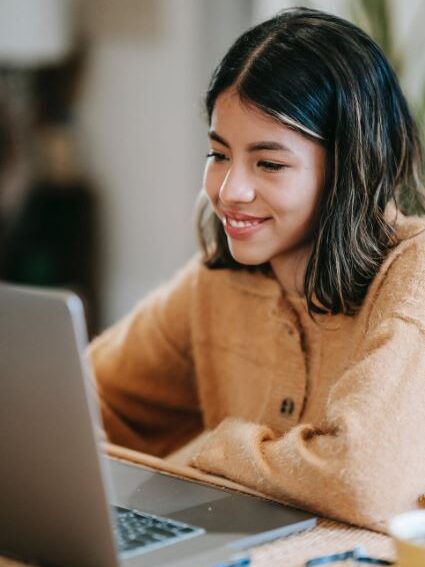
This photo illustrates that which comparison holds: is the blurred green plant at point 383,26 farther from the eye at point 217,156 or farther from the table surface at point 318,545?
the table surface at point 318,545

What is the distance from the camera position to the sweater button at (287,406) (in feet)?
4.70

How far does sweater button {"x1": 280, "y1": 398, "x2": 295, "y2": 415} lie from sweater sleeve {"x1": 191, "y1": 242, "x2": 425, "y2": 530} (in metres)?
0.20

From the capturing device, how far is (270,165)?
133 cm

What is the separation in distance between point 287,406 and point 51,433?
23.9 inches

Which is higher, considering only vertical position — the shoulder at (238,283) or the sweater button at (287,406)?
the shoulder at (238,283)

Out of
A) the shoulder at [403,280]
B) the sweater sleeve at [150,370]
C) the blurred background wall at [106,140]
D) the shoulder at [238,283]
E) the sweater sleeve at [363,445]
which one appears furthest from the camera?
the blurred background wall at [106,140]

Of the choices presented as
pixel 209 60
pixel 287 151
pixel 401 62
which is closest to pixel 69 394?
pixel 287 151

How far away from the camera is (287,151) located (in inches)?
51.8

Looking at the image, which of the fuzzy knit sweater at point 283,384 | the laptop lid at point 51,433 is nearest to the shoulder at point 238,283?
the fuzzy knit sweater at point 283,384

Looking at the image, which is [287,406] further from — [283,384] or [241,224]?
[241,224]

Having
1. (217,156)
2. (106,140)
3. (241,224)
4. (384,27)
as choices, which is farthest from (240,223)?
(106,140)

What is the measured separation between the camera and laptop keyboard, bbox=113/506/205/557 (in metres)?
1.02

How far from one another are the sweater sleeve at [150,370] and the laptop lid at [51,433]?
0.72 metres

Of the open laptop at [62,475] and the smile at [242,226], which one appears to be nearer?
the open laptop at [62,475]
